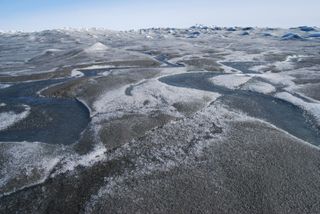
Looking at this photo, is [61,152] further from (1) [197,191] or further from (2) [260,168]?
(2) [260,168]

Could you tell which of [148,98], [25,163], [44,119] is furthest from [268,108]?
[25,163]

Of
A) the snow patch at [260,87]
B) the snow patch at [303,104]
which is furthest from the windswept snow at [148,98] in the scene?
the snow patch at [303,104]

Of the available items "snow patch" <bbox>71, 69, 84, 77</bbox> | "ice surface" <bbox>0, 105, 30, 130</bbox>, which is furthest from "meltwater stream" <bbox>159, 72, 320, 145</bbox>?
"ice surface" <bbox>0, 105, 30, 130</bbox>

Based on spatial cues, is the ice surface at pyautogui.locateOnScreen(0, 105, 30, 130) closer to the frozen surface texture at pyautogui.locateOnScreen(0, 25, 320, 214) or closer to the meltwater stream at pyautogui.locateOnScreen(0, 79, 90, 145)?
the frozen surface texture at pyautogui.locateOnScreen(0, 25, 320, 214)

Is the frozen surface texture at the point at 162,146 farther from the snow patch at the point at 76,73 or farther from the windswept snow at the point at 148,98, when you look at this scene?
the snow patch at the point at 76,73

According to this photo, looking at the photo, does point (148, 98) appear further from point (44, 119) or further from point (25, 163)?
point (25, 163)

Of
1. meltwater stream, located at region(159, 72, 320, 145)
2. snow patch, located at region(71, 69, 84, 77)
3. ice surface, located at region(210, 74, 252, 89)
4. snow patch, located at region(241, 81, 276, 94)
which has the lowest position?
snow patch, located at region(71, 69, 84, 77)

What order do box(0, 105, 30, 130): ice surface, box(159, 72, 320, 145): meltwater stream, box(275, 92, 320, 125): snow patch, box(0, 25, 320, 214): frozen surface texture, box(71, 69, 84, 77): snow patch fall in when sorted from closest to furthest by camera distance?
box(0, 25, 320, 214): frozen surface texture < box(159, 72, 320, 145): meltwater stream < box(0, 105, 30, 130): ice surface < box(275, 92, 320, 125): snow patch < box(71, 69, 84, 77): snow patch
